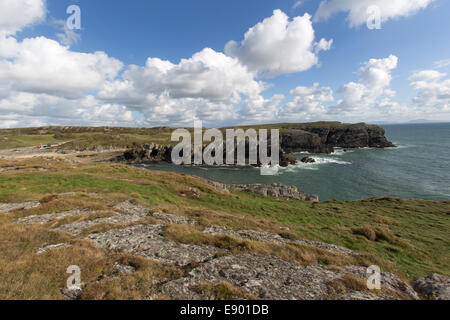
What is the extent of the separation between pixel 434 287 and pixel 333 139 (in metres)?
165

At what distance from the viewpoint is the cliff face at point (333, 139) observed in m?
134

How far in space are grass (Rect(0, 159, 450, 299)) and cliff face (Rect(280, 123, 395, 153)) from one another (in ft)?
320

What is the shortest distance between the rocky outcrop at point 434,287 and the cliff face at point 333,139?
127809mm

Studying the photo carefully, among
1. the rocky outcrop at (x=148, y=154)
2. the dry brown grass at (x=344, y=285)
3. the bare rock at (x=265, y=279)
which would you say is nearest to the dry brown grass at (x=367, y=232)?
the bare rock at (x=265, y=279)

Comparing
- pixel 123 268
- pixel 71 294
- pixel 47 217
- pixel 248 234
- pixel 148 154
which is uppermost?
pixel 148 154

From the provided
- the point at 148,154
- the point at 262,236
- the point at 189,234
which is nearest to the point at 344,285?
the point at 262,236

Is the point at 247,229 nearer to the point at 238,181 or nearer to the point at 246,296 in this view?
the point at 246,296

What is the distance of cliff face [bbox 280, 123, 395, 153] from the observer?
134375 millimetres

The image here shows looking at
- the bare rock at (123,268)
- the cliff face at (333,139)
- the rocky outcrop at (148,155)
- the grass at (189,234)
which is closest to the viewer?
the grass at (189,234)

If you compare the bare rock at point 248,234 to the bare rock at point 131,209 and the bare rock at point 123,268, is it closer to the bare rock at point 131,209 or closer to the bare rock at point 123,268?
the bare rock at point 123,268

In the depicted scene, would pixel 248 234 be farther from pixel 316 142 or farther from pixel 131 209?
pixel 316 142

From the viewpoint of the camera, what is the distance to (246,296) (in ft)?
27.1

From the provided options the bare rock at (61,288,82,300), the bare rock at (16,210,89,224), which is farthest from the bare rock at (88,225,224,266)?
the bare rock at (16,210,89,224)

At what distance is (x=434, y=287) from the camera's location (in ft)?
35.2
